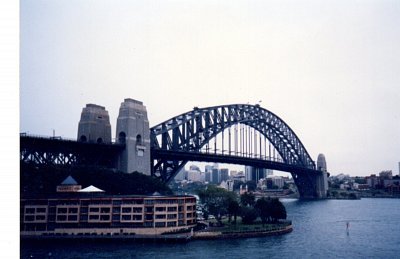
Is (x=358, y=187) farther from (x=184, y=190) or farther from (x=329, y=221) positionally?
(x=329, y=221)

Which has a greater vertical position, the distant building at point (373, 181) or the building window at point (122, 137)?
the building window at point (122, 137)

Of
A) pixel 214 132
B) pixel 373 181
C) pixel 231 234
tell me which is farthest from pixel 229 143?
pixel 373 181

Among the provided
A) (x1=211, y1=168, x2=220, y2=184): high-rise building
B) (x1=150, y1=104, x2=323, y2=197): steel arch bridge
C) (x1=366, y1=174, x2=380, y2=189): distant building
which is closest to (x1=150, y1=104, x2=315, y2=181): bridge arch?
(x1=150, y1=104, x2=323, y2=197): steel arch bridge

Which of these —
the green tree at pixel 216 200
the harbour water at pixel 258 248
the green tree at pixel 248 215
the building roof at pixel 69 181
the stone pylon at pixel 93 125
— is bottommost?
the harbour water at pixel 258 248

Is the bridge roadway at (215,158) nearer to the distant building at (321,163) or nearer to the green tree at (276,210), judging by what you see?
the distant building at (321,163)

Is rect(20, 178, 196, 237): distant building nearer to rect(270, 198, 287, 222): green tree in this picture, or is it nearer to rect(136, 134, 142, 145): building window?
rect(270, 198, 287, 222): green tree

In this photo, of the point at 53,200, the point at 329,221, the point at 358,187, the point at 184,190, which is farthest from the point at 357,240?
the point at 358,187

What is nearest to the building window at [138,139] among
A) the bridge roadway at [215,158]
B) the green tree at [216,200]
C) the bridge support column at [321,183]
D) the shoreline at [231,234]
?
the bridge roadway at [215,158]
